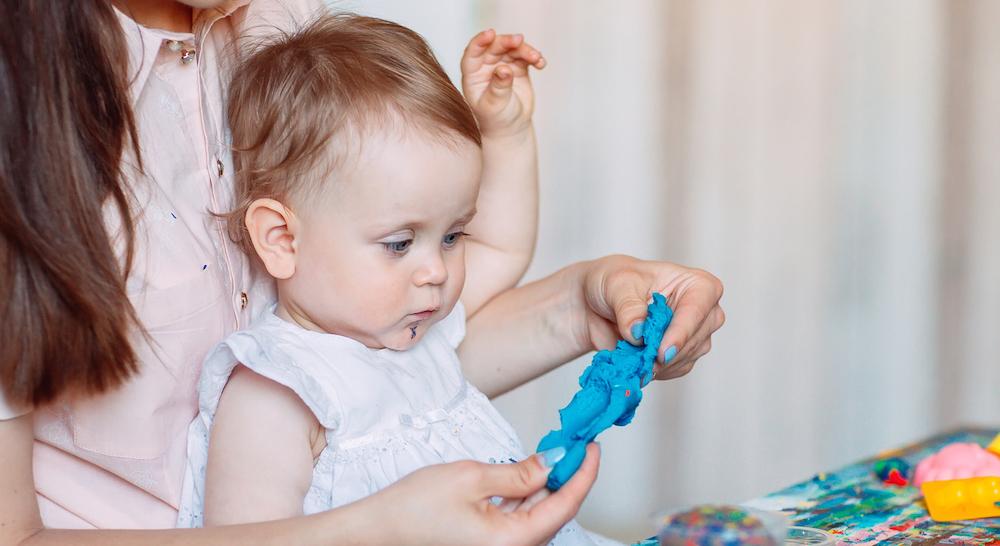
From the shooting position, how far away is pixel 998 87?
2.77 meters

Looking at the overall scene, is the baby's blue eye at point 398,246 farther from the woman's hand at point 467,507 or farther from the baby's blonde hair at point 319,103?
the woman's hand at point 467,507

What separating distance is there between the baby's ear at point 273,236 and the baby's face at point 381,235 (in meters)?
0.01

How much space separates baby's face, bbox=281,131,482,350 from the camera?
3.32 feet

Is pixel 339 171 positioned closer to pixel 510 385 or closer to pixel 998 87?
→ pixel 510 385

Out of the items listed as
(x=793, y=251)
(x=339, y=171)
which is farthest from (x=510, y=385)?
(x=793, y=251)

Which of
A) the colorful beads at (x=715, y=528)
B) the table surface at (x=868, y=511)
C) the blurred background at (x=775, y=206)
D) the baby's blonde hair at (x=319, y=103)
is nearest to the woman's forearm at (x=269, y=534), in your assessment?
the colorful beads at (x=715, y=528)

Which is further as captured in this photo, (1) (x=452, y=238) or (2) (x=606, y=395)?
(1) (x=452, y=238)

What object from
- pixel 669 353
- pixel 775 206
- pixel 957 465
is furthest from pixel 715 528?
pixel 775 206

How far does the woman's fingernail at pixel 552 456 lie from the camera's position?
85 centimetres

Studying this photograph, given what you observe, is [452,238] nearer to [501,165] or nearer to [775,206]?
[501,165]

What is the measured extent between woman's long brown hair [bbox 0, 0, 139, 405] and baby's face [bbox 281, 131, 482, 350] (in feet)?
0.58

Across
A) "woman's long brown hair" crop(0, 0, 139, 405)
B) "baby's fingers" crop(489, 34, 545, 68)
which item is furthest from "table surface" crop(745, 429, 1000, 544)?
"woman's long brown hair" crop(0, 0, 139, 405)

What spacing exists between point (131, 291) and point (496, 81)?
0.47 m

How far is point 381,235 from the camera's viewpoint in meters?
1.01
